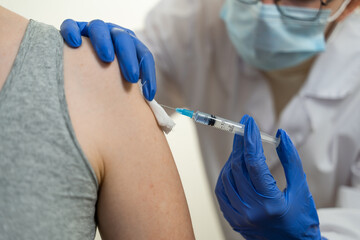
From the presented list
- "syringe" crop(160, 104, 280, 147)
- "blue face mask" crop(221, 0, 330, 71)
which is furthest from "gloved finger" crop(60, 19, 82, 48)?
"blue face mask" crop(221, 0, 330, 71)

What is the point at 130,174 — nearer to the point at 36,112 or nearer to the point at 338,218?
the point at 36,112

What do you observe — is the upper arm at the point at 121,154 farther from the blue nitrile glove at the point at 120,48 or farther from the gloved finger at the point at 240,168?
the gloved finger at the point at 240,168

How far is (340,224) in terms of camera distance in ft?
3.53

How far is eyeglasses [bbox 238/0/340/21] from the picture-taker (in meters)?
1.19

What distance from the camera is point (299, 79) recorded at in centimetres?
151

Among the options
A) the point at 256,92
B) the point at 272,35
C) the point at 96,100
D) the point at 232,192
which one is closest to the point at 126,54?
the point at 96,100

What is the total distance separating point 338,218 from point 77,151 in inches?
34.4

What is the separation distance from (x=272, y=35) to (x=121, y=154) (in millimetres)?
871

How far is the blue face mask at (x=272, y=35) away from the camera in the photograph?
1.27 meters

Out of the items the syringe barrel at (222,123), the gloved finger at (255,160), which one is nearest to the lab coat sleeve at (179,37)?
the syringe barrel at (222,123)

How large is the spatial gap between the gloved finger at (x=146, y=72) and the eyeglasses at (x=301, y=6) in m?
0.62

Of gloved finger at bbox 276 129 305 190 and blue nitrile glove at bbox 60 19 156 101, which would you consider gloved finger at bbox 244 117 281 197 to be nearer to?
gloved finger at bbox 276 129 305 190

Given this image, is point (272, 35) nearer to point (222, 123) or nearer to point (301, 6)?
point (301, 6)

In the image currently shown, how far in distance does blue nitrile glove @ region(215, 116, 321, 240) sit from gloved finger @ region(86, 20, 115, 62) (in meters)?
0.37
